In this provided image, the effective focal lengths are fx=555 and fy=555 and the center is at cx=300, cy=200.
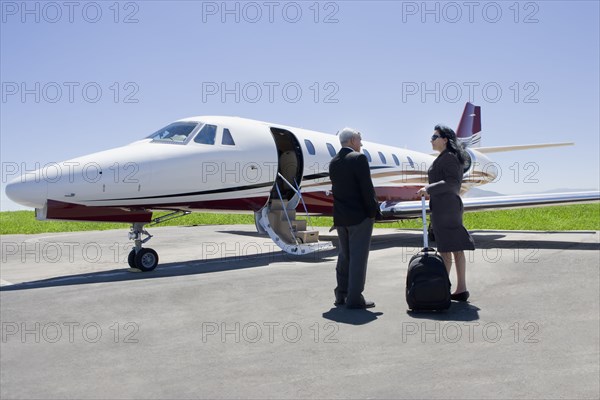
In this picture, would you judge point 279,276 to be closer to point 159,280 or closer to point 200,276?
point 200,276

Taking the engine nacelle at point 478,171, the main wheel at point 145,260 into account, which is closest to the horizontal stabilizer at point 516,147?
the engine nacelle at point 478,171

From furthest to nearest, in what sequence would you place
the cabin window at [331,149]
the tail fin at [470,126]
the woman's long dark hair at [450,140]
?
the tail fin at [470,126] < the cabin window at [331,149] < the woman's long dark hair at [450,140]

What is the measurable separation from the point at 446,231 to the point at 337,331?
1960mm

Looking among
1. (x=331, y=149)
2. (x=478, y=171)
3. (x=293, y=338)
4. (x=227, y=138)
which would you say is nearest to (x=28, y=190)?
(x=227, y=138)

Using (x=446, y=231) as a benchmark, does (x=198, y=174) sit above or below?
above

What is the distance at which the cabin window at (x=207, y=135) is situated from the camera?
11.1 m

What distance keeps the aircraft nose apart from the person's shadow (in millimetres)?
5329

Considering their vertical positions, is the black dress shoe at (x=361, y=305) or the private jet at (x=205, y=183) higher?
the private jet at (x=205, y=183)

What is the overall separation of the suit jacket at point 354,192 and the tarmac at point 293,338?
1030 millimetres

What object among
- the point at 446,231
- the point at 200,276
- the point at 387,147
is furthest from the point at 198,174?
the point at 387,147

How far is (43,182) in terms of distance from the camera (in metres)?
8.74

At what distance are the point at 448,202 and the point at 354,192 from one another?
42.4 inches

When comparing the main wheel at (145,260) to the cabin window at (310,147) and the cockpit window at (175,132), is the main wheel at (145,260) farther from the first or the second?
the cabin window at (310,147)

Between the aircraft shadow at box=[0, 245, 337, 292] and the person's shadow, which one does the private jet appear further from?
the person's shadow
